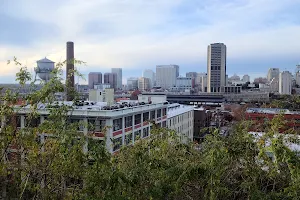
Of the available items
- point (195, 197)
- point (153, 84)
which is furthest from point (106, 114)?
point (153, 84)

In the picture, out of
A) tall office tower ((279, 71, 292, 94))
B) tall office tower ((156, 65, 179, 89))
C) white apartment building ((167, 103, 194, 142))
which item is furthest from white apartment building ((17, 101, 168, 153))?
tall office tower ((156, 65, 179, 89))

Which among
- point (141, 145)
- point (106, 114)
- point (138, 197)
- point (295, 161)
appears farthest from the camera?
point (106, 114)

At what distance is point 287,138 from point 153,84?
169 metres

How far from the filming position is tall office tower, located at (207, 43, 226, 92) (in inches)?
4286

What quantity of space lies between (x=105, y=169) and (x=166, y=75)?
534 feet

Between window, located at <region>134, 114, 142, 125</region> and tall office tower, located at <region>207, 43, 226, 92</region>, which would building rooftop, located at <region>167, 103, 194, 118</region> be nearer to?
window, located at <region>134, 114, 142, 125</region>

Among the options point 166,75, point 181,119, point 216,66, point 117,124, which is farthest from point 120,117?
point 166,75

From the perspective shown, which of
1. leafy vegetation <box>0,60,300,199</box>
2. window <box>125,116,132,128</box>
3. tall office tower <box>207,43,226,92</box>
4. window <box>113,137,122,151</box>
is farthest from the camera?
tall office tower <box>207,43,226,92</box>

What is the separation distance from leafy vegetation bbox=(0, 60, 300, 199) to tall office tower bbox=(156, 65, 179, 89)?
15615 centimetres

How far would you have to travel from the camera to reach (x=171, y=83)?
163 meters

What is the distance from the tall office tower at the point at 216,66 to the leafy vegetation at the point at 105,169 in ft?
345

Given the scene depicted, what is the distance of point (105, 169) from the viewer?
196 inches

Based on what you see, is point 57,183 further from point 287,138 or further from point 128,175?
point 287,138

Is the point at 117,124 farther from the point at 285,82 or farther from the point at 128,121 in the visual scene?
the point at 285,82
